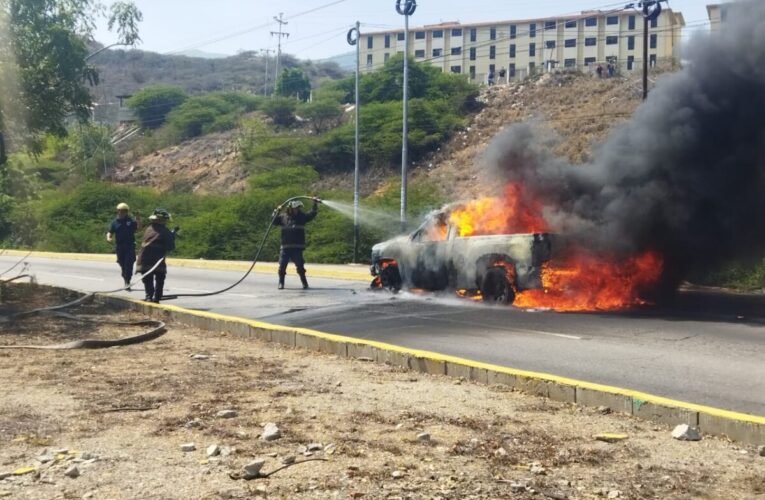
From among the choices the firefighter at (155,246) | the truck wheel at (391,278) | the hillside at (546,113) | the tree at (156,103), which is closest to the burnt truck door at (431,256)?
the truck wheel at (391,278)

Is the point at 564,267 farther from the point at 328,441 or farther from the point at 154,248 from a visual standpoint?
the point at 328,441

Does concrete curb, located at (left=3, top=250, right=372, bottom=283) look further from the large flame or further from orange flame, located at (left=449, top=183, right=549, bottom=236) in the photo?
the large flame

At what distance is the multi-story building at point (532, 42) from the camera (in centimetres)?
9875

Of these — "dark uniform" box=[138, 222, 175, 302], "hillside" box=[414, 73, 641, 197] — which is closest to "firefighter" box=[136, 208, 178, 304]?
"dark uniform" box=[138, 222, 175, 302]

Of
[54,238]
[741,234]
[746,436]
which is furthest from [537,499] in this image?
[54,238]

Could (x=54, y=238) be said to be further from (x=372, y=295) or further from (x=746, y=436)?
(x=746, y=436)

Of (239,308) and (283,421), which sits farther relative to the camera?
(239,308)

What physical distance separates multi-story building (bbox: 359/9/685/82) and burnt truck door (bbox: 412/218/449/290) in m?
80.4

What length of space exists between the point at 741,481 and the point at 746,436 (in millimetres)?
858

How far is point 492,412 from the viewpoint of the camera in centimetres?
616

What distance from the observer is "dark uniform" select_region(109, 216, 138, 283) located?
15.9 meters

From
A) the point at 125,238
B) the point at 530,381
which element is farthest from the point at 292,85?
the point at 530,381

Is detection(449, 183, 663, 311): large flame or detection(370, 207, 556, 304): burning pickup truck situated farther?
detection(449, 183, 663, 311): large flame

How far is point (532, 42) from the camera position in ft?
349
